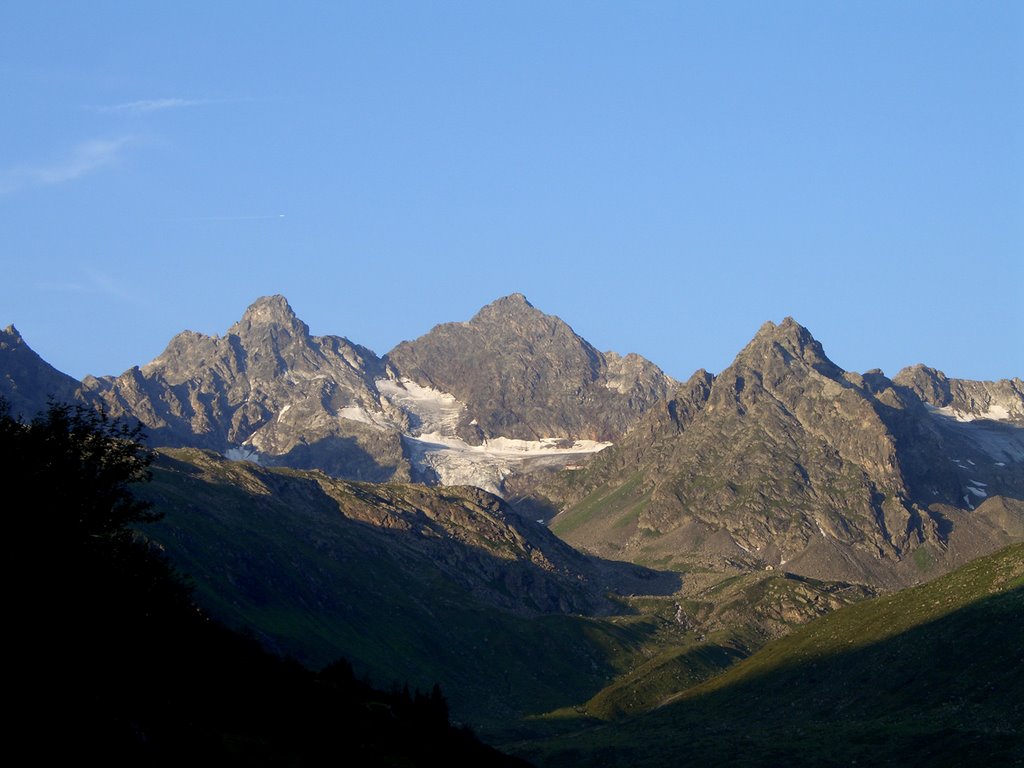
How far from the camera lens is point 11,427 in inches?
3905

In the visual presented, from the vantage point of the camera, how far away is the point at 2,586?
263 ft

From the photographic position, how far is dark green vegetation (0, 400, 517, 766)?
7612 cm

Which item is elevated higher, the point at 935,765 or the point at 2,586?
the point at 2,586

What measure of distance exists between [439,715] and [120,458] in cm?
5637

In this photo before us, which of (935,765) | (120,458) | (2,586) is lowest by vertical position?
(935,765)

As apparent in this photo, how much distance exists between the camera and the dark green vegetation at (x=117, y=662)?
76.1 metres

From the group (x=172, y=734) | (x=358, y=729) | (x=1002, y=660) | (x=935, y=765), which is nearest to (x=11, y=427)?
(x=172, y=734)

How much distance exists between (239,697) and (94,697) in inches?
1363

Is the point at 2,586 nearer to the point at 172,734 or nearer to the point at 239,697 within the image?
the point at 172,734

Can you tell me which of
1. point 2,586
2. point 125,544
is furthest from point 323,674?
point 2,586

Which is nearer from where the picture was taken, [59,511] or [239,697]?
[59,511]

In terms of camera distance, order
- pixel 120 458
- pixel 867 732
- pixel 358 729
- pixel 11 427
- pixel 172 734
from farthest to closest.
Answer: pixel 867 732 < pixel 358 729 < pixel 120 458 < pixel 11 427 < pixel 172 734

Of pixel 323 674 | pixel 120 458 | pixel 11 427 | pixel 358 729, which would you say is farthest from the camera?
pixel 323 674

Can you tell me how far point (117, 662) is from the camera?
3497 inches
